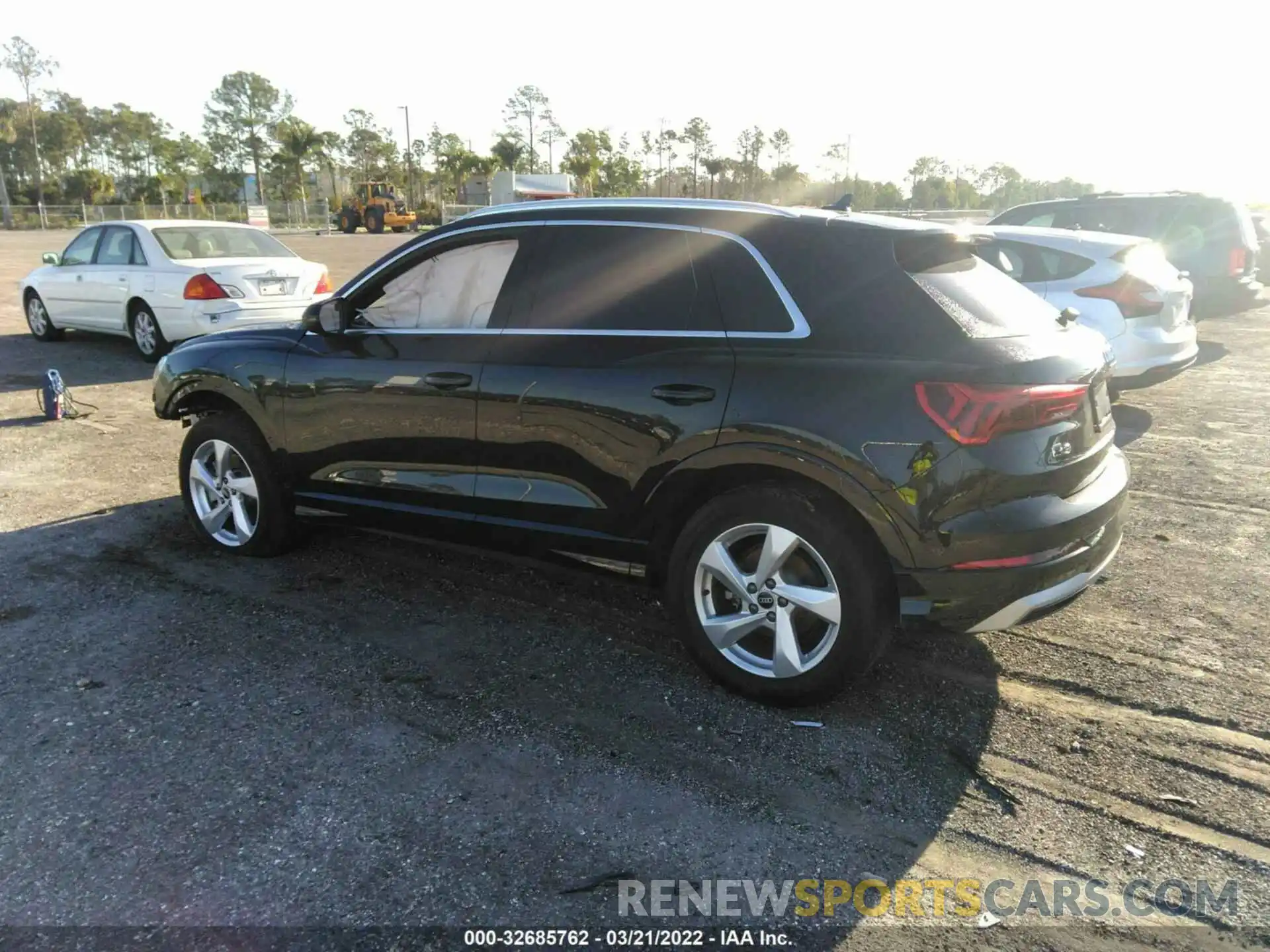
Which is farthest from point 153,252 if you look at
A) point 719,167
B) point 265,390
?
point 719,167

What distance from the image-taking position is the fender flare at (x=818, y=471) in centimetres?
317

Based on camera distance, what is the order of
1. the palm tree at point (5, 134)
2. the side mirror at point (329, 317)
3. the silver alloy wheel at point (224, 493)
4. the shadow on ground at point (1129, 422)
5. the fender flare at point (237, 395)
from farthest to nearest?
the palm tree at point (5, 134) → the shadow on ground at point (1129, 422) → the silver alloy wheel at point (224, 493) → the fender flare at point (237, 395) → the side mirror at point (329, 317)

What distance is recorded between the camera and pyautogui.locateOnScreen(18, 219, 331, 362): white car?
392 inches

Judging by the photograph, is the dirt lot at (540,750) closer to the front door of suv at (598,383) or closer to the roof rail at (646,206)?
the front door of suv at (598,383)

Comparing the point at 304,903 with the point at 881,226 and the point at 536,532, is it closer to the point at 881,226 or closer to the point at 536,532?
the point at 536,532

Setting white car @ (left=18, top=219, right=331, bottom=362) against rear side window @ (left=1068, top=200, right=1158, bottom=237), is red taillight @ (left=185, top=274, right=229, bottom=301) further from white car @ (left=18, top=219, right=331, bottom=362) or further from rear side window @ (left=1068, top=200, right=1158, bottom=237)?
rear side window @ (left=1068, top=200, right=1158, bottom=237)

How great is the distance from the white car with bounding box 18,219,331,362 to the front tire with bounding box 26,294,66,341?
1.37 ft

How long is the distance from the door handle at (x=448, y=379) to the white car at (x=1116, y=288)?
4.89 meters

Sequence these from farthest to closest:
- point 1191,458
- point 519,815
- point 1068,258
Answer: point 1068,258, point 1191,458, point 519,815

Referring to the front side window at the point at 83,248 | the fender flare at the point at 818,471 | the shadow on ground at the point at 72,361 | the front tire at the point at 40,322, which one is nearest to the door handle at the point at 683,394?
the fender flare at the point at 818,471

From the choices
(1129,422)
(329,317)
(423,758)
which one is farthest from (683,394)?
(1129,422)

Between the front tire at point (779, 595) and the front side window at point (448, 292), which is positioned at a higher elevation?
the front side window at point (448, 292)

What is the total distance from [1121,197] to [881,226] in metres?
8.47

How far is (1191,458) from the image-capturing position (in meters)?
6.75
